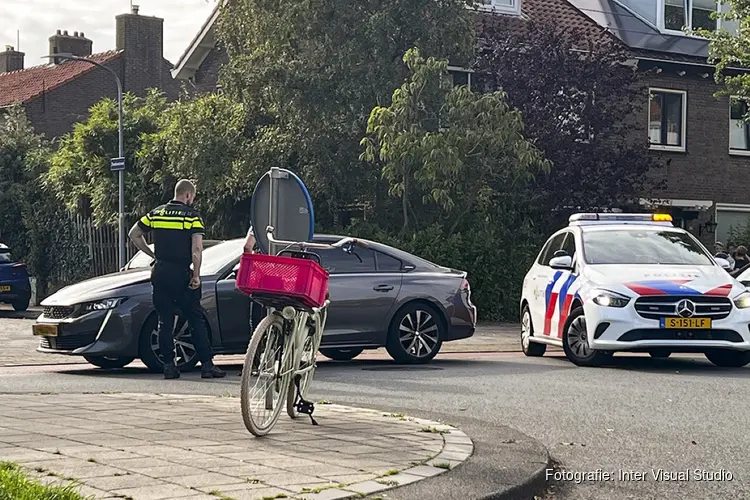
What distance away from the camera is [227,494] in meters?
5.57

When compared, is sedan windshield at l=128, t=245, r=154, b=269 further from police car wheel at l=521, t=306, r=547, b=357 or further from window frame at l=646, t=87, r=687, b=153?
window frame at l=646, t=87, r=687, b=153

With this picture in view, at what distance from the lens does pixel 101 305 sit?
42.0ft

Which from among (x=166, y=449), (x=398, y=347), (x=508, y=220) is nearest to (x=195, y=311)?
(x=398, y=347)

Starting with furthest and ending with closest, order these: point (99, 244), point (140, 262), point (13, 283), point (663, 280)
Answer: point (99, 244) → point (13, 283) → point (140, 262) → point (663, 280)

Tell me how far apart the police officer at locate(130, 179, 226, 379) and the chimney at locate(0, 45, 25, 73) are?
53299 millimetres

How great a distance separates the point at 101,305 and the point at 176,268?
3.88 ft

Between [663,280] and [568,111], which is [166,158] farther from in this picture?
[663,280]

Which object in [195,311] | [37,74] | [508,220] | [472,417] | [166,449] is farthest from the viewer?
[37,74]

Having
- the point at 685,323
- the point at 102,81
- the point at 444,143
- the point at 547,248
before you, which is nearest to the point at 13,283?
the point at 444,143

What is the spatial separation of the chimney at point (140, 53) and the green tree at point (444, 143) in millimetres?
29687

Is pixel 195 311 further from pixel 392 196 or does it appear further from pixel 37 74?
pixel 37 74

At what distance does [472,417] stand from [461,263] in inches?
571

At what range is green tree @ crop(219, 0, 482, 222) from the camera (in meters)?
24.0
